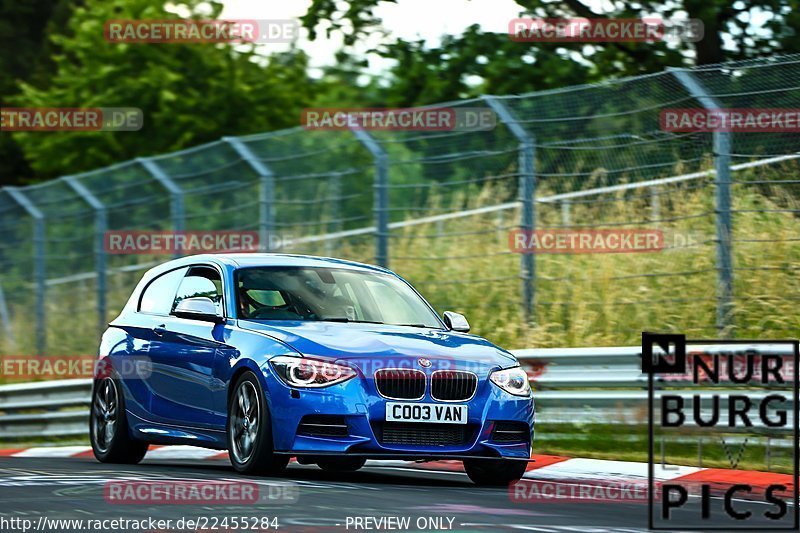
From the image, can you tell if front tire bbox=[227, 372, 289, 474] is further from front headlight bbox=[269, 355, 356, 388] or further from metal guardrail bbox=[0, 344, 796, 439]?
metal guardrail bbox=[0, 344, 796, 439]

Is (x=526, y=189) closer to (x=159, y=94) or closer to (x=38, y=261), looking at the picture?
(x=38, y=261)

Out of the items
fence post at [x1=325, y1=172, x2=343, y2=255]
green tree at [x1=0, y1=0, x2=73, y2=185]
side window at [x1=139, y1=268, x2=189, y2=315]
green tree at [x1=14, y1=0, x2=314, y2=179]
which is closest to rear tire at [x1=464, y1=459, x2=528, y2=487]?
side window at [x1=139, y1=268, x2=189, y2=315]

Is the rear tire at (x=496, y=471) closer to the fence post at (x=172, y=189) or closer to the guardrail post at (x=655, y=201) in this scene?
the guardrail post at (x=655, y=201)

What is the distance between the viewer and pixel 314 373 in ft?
33.9

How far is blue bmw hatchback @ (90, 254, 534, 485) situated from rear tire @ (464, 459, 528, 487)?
0.04 ft

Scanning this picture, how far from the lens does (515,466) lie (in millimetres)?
11031

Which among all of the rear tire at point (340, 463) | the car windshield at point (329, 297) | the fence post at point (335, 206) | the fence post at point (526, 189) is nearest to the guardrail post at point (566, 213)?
the fence post at point (526, 189)

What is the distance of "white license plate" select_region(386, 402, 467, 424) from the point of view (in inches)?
407

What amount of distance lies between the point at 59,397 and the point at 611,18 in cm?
872

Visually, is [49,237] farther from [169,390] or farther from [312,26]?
[169,390]

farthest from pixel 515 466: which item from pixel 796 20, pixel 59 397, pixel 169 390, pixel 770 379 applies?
pixel 796 20

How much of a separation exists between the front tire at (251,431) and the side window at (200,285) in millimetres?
1158

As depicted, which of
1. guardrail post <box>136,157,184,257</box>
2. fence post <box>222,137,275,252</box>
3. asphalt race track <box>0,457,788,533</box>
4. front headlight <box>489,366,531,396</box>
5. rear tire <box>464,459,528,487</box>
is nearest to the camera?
asphalt race track <box>0,457,788,533</box>

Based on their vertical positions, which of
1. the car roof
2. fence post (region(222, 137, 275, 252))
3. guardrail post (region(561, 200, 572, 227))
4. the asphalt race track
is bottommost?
the asphalt race track
